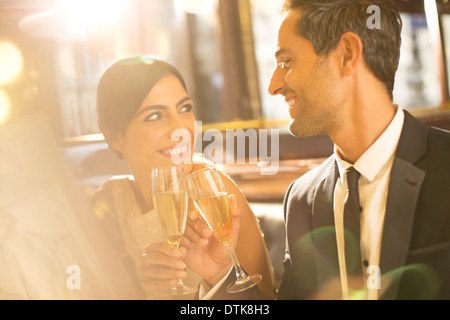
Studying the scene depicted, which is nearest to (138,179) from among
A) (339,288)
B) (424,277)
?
(339,288)

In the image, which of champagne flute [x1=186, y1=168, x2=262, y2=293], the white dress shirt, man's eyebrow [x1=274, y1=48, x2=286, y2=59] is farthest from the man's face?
champagne flute [x1=186, y1=168, x2=262, y2=293]

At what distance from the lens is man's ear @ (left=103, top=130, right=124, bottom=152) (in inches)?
41.0

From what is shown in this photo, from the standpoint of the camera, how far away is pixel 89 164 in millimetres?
1106

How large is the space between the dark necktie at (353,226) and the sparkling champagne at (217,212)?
0.83ft

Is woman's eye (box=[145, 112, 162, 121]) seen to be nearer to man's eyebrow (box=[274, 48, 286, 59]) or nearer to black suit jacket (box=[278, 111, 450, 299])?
man's eyebrow (box=[274, 48, 286, 59])

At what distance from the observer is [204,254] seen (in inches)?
39.3

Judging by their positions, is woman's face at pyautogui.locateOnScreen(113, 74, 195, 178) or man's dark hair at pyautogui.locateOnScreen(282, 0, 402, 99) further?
woman's face at pyautogui.locateOnScreen(113, 74, 195, 178)

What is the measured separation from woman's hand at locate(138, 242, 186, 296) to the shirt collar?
1.37 feet

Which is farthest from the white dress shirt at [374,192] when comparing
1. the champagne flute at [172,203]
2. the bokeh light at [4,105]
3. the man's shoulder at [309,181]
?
the bokeh light at [4,105]

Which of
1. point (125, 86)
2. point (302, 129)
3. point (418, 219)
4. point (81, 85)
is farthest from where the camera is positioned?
point (81, 85)

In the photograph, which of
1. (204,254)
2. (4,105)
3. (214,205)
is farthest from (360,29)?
(4,105)

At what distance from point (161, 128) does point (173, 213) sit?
0.73ft

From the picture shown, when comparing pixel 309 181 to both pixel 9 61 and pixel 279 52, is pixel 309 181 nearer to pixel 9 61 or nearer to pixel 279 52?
pixel 279 52
